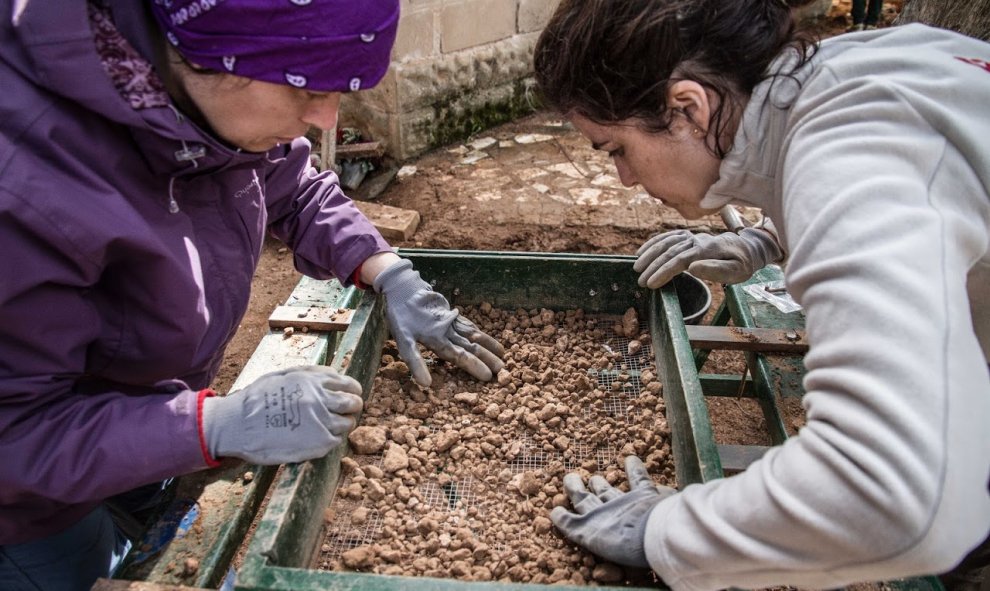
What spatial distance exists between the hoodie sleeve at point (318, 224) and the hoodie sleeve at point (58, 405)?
0.74 metres

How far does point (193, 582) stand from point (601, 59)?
1279 millimetres

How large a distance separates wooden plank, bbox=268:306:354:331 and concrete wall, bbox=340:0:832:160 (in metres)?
2.86

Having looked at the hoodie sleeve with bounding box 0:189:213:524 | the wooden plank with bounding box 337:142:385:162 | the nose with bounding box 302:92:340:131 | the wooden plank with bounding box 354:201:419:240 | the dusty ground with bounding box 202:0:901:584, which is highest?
the nose with bounding box 302:92:340:131

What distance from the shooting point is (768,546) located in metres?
0.91

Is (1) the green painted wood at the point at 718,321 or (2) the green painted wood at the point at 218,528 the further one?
(1) the green painted wood at the point at 718,321

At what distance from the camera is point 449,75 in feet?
16.3

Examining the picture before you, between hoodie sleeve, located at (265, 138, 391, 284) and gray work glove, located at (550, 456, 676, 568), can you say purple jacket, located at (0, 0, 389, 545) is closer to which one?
hoodie sleeve, located at (265, 138, 391, 284)

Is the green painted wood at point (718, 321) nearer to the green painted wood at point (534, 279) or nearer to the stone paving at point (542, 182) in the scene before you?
the green painted wood at point (534, 279)

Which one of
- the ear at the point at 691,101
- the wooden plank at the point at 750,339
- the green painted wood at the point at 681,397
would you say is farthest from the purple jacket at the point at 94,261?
the wooden plank at the point at 750,339

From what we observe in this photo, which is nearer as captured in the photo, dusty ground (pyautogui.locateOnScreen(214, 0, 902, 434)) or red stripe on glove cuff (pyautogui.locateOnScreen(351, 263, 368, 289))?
red stripe on glove cuff (pyautogui.locateOnScreen(351, 263, 368, 289))

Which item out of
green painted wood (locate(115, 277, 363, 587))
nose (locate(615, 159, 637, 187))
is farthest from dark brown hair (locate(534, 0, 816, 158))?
green painted wood (locate(115, 277, 363, 587))

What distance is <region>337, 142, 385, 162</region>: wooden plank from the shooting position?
4.60 m

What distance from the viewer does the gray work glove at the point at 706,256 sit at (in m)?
1.89

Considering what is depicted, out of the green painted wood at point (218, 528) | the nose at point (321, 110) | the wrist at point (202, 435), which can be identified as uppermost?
the nose at point (321, 110)
